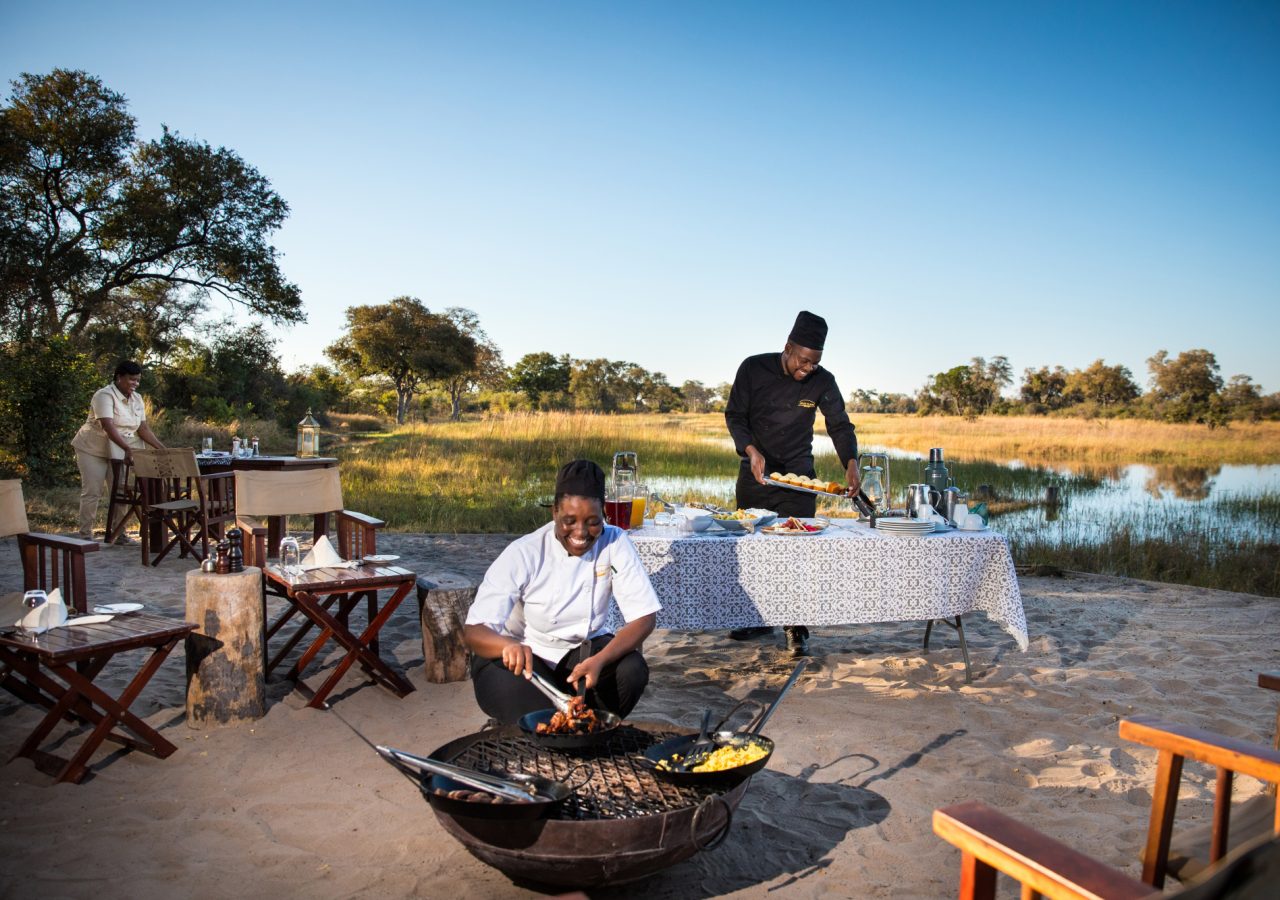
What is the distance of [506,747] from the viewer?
287 centimetres

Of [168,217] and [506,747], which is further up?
[168,217]

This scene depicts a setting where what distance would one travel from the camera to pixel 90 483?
8773 mm

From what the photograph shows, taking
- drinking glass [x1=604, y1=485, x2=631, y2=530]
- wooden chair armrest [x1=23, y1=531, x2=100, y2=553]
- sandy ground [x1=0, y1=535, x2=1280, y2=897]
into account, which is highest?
drinking glass [x1=604, y1=485, x2=631, y2=530]

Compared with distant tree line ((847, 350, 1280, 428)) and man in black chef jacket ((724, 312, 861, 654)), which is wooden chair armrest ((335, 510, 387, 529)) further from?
distant tree line ((847, 350, 1280, 428))

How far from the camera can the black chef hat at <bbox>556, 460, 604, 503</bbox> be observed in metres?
3.05

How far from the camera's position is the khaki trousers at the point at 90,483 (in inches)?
341

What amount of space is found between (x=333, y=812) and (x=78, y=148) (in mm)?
19936

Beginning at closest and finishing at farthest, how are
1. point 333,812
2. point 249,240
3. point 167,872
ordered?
point 167,872, point 333,812, point 249,240

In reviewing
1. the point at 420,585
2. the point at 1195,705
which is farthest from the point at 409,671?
the point at 1195,705

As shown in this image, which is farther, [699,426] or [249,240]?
[699,426]

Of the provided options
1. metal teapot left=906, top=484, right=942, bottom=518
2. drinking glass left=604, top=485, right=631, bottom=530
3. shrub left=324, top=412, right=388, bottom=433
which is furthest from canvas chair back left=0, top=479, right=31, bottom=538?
shrub left=324, top=412, right=388, bottom=433

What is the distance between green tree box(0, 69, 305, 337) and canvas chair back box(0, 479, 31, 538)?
1440 centimetres

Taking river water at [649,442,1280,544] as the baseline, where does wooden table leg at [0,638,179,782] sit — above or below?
above

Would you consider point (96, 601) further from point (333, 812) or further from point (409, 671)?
point (333, 812)
